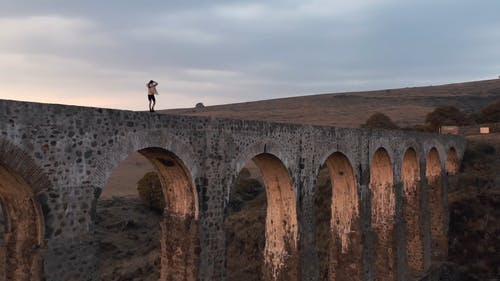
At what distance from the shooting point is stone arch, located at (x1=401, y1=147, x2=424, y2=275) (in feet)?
61.9

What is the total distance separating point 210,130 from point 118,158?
231 centimetres

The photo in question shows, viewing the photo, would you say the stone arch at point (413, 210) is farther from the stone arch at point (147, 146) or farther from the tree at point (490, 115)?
the tree at point (490, 115)

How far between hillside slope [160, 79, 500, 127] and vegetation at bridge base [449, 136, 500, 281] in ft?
107

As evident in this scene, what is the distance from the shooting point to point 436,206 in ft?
71.5

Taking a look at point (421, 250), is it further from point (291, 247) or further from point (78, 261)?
point (78, 261)

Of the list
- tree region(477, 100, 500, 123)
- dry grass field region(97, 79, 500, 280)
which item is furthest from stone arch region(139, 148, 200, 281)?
tree region(477, 100, 500, 123)

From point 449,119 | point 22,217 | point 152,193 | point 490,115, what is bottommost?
point 152,193

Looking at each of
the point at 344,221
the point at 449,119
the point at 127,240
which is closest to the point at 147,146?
the point at 344,221

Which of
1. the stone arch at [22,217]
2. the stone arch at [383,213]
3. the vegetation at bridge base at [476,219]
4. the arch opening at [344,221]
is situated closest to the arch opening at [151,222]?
the stone arch at [22,217]

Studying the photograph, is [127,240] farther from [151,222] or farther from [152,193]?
[152,193]

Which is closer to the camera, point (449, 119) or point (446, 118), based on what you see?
point (449, 119)

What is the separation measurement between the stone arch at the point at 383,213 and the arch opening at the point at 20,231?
39.8 ft

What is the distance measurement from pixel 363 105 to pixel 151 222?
190 ft

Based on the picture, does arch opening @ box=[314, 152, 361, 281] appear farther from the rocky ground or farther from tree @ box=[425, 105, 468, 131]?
tree @ box=[425, 105, 468, 131]
